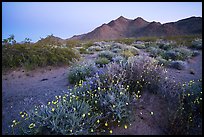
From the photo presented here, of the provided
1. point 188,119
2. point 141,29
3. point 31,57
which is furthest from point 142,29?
point 188,119

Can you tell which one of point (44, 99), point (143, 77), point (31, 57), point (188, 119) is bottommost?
point (188, 119)

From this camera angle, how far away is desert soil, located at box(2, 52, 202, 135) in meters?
4.30

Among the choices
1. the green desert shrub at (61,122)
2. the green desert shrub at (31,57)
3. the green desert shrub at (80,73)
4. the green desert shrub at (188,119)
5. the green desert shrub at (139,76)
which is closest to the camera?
the green desert shrub at (61,122)

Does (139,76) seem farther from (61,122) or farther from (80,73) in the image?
(61,122)

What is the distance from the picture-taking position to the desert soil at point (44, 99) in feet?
14.1

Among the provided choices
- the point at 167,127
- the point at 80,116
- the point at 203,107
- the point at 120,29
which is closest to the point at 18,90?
the point at 80,116

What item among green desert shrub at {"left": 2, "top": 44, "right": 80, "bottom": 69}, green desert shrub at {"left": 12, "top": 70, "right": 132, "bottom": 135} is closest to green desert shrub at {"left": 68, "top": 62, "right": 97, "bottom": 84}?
green desert shrub at {"left": 12, "top": 70, "right": 132, "bottom": 135}

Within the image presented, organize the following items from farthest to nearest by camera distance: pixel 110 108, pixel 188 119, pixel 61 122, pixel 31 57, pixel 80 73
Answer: pixel 31 57
pixel 80 73
pixel 110 108
pixel 188 119
pixel 61 122

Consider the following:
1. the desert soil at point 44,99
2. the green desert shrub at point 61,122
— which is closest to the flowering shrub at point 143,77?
the desert soil at point 44,99

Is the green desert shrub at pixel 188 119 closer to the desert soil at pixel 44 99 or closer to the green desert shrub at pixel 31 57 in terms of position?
the desert soil at pixel 44 99

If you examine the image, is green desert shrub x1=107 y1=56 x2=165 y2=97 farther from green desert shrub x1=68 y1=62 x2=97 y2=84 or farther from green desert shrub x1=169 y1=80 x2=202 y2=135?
green desert shrub x1=68 y1=62 x2=97 y2=84

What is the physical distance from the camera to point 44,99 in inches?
219

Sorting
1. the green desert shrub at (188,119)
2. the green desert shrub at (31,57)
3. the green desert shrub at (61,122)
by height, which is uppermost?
the green desert shrub at (31,57)

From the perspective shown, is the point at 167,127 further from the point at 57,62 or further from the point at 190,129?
the point at 57,62
